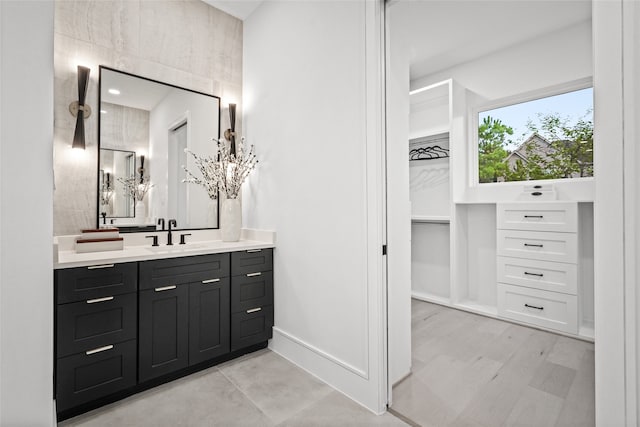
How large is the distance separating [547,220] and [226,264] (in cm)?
283

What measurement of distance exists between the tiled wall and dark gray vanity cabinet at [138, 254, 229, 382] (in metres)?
0.71

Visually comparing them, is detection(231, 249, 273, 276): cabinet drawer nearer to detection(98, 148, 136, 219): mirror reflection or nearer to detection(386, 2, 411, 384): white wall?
detection(98, 148, 136, 219): mirror reflection

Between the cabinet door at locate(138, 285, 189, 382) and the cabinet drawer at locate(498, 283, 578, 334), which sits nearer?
the cabinet door at locate(138, 285, 189, 382)

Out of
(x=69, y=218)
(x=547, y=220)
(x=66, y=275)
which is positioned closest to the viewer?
(x=66, y=275)

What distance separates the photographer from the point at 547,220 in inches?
111

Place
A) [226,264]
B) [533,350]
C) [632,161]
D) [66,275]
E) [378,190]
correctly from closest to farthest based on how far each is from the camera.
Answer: [632,161]
[66,275]
[378,190]
[226,264]
[533,350]

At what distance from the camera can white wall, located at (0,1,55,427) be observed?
0.24 metres

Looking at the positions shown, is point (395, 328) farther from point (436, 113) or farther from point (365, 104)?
point (436, 113)

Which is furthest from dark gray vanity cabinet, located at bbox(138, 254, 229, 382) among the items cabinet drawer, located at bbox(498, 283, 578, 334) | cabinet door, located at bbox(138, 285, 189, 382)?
cabinet drawer, located at bbox(498, 283, 578, 334)

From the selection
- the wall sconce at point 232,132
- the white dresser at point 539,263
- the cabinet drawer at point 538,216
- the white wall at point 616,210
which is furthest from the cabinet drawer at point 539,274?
the wall sconce at point 232,132

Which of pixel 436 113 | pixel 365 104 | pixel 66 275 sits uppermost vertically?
pixel 436 113

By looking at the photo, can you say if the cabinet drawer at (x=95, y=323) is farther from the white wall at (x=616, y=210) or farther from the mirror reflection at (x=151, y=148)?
the white wall at (x=616, y=210)

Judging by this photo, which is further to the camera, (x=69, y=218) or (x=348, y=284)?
(x=69, y=218)

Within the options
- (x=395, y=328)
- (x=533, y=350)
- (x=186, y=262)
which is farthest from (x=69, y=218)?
(x=533, y=350)
